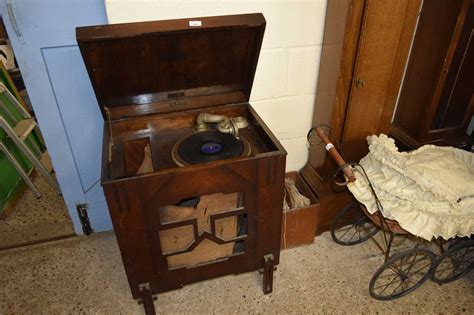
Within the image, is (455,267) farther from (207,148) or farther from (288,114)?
(207,148)

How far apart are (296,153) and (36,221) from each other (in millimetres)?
1505

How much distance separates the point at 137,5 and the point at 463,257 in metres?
1.72

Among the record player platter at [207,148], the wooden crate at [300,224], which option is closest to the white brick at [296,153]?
the wooden crate at [300,224]

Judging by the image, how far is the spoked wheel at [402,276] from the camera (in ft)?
4.75

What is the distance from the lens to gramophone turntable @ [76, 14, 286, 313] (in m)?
1.07

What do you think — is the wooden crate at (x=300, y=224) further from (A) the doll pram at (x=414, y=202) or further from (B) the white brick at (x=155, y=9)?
(B) the white brick at (x=155, y=9)

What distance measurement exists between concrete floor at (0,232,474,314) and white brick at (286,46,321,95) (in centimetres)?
79

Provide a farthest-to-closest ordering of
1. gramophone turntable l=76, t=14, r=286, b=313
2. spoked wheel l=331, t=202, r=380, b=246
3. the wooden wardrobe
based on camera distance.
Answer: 1. spoked wheel l=331, t=202, r=380, b=246
2. the wooden wardrobe
3. gramophone turntable l=76, t=14, r=286, b=313

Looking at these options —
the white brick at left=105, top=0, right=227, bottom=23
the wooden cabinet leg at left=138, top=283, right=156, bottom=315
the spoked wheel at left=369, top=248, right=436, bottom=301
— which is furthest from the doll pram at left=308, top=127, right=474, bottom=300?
the wooden cabinet leg at left=138, top=283, right=156, bottom=315

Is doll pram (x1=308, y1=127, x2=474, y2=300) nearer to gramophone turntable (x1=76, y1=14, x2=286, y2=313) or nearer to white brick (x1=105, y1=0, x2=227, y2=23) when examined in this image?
gramophone turntable (x1=76, y1=14, x2=286, y2=313)

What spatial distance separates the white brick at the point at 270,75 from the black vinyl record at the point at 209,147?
1.44 feet

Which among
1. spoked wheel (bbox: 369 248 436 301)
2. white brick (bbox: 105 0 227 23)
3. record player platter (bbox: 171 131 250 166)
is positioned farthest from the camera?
spoked wheel (bbox: 369 248 436 301)

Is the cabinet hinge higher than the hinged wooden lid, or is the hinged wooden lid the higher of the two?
the hinged wooden lid

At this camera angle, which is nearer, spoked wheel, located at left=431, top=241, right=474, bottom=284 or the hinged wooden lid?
the hinged wooden lid
